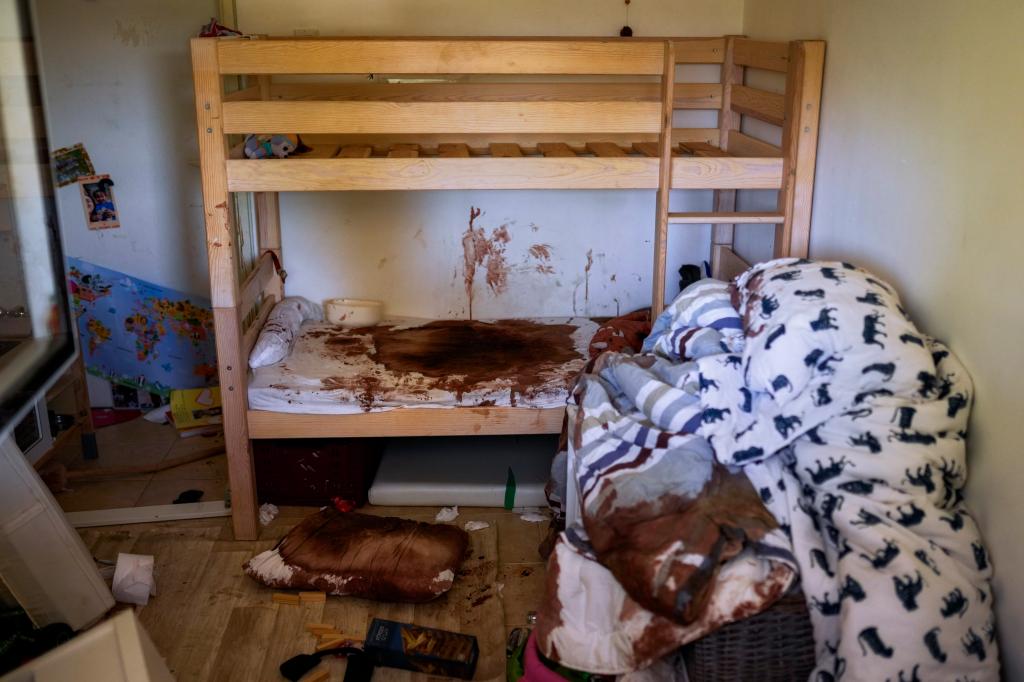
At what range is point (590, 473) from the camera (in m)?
2.19

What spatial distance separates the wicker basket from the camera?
5.98ft

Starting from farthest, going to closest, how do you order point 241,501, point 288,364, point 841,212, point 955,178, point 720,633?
point 288,364, point 241,501, point 841,212, point 955,178, point 720,633

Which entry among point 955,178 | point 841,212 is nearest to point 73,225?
point 841,212

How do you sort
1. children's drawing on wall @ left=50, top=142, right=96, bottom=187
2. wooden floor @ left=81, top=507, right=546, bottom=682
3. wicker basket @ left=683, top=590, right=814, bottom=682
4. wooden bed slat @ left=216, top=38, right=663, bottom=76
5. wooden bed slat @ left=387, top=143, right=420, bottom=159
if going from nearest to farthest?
wicker basket @ left=683, top=590, right=814, bottom=682
wooden floor @ left=81, top=507, right=546, bottom=682
wooden bed slat @ left=216, top=38, right=663, bottom=76
wooden bed slat @ left=387, top=143, right=420, bottom=159
children's drawing on wall @ left=50, top=142, right=96, bottom=187

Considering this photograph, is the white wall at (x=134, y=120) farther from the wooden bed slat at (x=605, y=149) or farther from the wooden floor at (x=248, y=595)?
the wooden bed slat at (x=605, y=149)

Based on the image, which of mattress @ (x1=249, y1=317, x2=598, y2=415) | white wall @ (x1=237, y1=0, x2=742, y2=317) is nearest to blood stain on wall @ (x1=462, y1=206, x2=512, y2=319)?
white wall @ (x1=237, y1=0, x2=742, y2=317)

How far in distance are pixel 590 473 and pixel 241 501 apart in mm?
1267

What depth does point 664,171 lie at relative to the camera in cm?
275

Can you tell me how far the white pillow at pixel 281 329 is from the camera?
3072 millimetres

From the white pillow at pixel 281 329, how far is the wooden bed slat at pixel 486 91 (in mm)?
760

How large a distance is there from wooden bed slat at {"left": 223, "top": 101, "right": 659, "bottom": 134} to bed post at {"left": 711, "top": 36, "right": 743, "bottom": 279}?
908 millimetres

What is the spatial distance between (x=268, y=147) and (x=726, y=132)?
5.40ft

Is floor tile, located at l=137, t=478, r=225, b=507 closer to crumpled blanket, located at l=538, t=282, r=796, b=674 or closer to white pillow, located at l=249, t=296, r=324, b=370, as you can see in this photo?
white pillow, located at l=249, t=296, r=324, b=370

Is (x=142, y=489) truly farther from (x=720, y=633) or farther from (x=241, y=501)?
(x=720, y=633)
